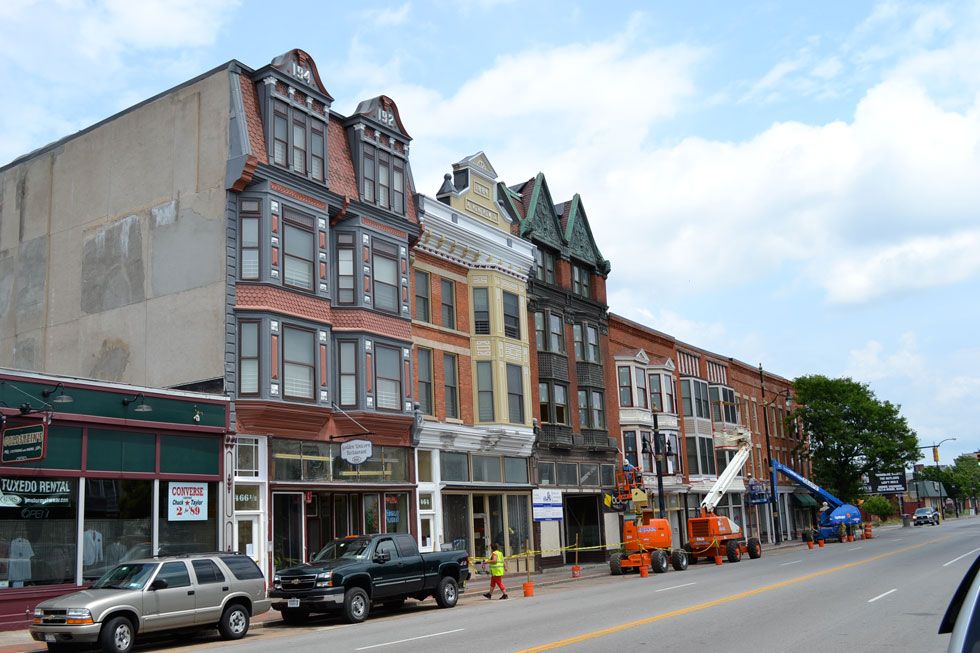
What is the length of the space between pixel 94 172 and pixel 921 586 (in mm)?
26657

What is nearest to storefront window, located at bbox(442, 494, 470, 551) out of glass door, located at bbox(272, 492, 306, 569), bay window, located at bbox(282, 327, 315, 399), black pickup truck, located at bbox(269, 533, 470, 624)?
glass door, located at bbox(272, 492, 306, 569)

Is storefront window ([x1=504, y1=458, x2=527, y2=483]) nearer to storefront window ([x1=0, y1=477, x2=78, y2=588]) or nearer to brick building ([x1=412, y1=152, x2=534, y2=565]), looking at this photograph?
brick building ([x1=412, y1=152, x2=534, y2=565])

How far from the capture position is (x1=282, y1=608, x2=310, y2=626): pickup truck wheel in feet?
65.4

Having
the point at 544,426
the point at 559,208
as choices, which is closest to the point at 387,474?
the point at 544,426

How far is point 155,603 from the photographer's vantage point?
647 inches

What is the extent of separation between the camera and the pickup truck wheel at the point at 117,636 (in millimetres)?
15422

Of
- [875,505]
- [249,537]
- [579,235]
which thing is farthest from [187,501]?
[875,505]

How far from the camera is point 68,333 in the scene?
2867 cm

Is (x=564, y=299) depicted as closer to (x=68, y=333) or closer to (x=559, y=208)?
(x=559, y=208)

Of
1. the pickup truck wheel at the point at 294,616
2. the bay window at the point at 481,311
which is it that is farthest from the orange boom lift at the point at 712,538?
the pickup truck wheel at the point at 294,616

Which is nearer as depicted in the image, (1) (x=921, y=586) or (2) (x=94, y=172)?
(1) (x=921, y=586)

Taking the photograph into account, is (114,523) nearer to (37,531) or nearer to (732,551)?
(37,531)

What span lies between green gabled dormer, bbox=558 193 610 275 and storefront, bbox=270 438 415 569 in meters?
17.1

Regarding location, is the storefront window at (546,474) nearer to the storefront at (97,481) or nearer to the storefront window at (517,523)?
the storefront window at (517,523)
